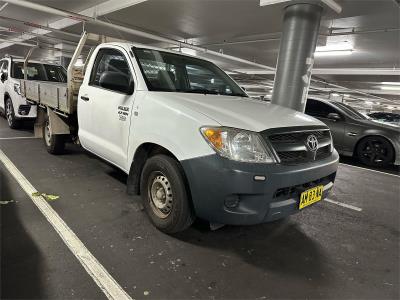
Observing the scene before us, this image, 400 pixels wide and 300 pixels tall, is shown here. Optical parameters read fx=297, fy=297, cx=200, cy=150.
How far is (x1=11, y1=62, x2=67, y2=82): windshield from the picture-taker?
24.1 feet

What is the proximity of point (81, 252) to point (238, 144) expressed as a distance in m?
1.56

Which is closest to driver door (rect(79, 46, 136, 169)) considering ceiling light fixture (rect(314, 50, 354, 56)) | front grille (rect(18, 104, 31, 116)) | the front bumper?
the front bumper

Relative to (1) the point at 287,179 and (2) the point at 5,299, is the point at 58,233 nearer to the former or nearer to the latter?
(2) the point at 5,299

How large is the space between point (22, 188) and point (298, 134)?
130 inches

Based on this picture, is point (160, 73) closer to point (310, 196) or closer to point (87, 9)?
point (310, 196)

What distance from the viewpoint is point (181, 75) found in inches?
140

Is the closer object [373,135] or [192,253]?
[192,253]

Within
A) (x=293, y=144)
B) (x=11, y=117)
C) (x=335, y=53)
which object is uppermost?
(x=335, y=53)

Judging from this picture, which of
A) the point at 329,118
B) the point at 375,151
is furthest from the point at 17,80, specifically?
the point at 375,151

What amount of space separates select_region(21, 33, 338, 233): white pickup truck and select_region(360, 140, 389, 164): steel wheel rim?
4.67 metres

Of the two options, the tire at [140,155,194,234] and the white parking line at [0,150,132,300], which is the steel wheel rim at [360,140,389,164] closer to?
the tire at [140,155,194,234]

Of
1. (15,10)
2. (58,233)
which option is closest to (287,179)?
(58,233)

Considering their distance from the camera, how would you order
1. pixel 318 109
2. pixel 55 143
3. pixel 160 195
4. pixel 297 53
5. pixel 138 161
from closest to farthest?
pixel 160 195
pixel 138 161
pixel 55 143
pixel 297 53
pixel 318 109

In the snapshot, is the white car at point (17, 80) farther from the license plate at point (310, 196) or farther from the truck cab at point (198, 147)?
the license plate at point (310, 196)
